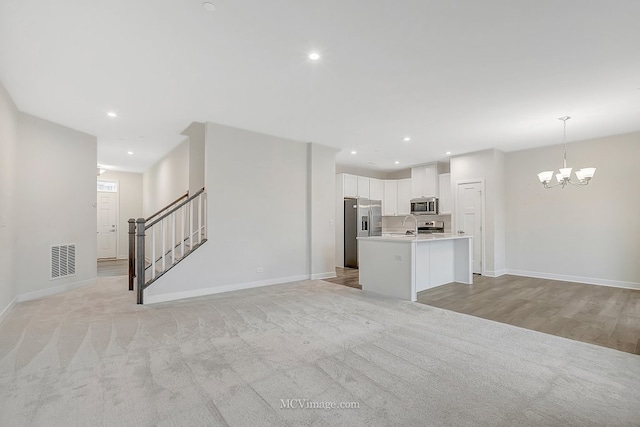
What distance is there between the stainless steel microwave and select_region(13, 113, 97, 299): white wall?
750 cm

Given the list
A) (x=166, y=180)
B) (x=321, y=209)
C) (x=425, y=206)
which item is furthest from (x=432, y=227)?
(x=166, y=180)

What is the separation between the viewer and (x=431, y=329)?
322 cm

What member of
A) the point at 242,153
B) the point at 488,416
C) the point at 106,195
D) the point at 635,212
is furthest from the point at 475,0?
the point at 106,195

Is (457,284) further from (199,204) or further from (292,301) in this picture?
(199,204)

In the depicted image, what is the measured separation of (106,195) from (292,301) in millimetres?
Result: 8063

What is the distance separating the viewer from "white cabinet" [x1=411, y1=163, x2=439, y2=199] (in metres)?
7.86

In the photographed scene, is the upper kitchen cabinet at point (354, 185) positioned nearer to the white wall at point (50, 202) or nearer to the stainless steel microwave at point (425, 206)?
the stainless steel microwave at point (425, 206)

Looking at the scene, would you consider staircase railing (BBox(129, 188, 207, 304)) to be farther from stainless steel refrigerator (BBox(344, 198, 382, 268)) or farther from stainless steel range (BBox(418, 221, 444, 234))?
stainless steel range (BBox(418, 221, 444, 234))

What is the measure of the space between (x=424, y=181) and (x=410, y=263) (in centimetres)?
434

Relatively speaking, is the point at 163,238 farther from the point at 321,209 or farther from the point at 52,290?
the point at 321,209

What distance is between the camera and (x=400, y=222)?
916cm

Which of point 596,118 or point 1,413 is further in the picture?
point 596,118

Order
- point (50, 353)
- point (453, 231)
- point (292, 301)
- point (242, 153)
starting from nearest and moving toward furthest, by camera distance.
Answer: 1. point (50, 353)
2. point (292, 301)
3. point (242, 153)
4. point (453, 231)

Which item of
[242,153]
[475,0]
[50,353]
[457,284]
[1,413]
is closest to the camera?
[1,413]
